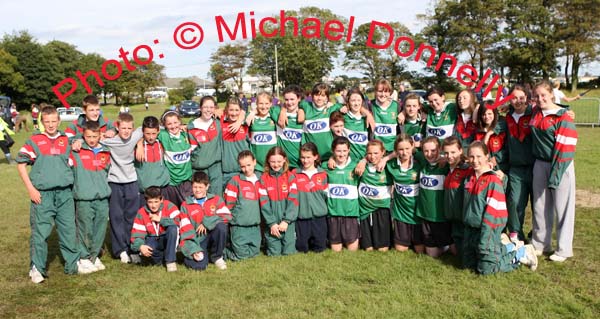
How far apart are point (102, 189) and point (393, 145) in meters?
3.55

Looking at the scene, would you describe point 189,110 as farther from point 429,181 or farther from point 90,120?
point 429,181

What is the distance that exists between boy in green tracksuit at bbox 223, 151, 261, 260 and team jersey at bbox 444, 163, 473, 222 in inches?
85.4

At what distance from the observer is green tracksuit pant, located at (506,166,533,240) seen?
5328 millimetres

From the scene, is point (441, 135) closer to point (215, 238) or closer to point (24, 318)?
point (215, 238)

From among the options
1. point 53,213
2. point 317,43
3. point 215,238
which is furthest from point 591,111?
point 317,43

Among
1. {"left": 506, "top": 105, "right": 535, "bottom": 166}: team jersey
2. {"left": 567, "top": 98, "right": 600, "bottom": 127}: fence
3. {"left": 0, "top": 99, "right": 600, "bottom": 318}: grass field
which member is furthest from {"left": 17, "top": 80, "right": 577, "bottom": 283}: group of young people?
{"left": 567, "top": 98, "right": 600, "bottom": 127}: fence

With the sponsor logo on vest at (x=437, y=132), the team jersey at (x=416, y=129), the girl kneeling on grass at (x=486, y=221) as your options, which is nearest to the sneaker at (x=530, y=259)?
the girl kneeling on grass at (x=486, y=221)

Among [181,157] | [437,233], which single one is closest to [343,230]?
[437,233]

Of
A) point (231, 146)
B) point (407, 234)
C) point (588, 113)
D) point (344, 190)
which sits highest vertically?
point (231, 146)

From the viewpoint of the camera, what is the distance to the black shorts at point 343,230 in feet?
18.9

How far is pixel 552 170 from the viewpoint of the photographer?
4.92m

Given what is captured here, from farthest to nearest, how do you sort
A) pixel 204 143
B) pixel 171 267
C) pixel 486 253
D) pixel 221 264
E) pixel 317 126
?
pixel 317 126 < pixel 204 143 < pixel 221 264 < pixel 171 267 < pixel 486 253

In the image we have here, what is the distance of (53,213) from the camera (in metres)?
5.14

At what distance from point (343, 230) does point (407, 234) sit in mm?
759
